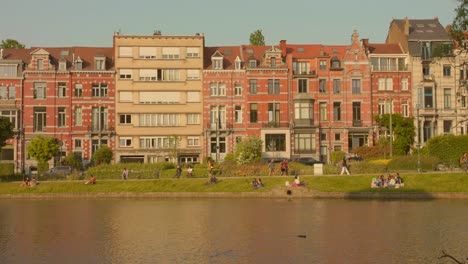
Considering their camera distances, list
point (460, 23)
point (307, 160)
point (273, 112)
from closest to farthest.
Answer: point (460, 23) < point (307, 160) < point (273, 112)

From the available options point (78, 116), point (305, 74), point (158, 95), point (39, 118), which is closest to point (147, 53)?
point (158, 95)

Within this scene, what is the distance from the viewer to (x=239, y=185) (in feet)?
179

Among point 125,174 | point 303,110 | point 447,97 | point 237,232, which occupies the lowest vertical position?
point 237,232

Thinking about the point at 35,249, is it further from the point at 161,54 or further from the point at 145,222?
the point at 161,54

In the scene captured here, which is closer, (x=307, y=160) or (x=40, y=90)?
(x=307, y=160)

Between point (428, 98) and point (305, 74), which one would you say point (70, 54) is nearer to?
point (305, 74)

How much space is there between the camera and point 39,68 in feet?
264

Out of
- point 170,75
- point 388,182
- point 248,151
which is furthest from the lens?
point 170,75

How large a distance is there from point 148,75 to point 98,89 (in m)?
6.54

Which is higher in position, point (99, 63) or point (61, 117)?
point (99, 63)

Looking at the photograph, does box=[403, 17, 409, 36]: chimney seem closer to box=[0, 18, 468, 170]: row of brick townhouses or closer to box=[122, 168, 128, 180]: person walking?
box=[0, 18, 468, 170]: row of brick townhouses

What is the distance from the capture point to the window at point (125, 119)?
8162 centimetres

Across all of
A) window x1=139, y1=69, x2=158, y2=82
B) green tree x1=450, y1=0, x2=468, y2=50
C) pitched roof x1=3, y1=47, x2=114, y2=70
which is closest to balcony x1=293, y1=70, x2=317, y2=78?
window x1=139, y1=69, x2=158, y2=82

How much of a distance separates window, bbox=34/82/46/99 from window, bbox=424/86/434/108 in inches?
1879
